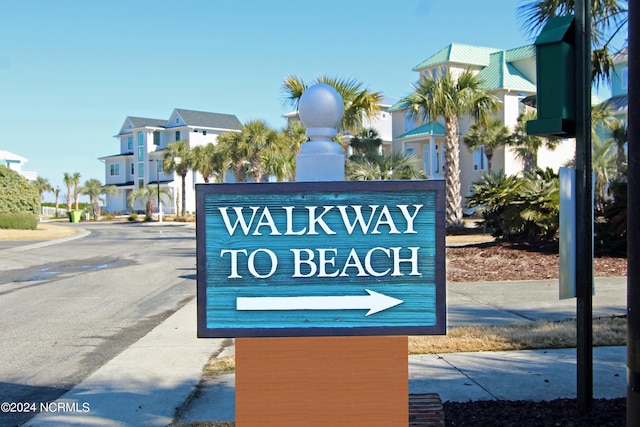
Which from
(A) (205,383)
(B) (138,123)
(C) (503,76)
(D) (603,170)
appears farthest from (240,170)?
(B) (138,123)

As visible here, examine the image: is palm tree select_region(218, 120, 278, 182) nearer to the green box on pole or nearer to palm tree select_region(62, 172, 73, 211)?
the green box on pole

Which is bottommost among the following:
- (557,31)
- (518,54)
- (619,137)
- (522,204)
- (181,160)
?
(522,204)

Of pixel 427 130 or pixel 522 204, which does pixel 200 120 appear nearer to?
pixel 427 130

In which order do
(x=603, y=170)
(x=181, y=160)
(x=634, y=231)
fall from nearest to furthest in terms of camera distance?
(x=634, y=231), (x=603, y=170), (x=181, y=160)

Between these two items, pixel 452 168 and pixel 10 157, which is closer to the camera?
pixel 452 168

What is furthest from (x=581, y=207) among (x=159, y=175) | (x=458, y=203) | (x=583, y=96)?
(x=159, y=175)

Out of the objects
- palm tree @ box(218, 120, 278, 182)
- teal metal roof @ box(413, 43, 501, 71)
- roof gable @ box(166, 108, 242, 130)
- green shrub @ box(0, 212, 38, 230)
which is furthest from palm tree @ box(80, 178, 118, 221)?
teal metal roof @ box(413, 43, 501, 71)

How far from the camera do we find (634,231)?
2.98 meters

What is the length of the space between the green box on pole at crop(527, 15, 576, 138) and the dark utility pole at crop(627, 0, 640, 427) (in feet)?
3.27

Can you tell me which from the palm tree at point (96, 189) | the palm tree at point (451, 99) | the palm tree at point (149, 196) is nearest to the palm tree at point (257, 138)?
the palm tree at point (451, 99)

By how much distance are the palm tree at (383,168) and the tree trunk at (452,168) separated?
93.6 inches

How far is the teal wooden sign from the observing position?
307cm

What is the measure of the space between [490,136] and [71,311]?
2742 cm

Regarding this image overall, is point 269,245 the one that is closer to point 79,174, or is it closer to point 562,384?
point 562,384
